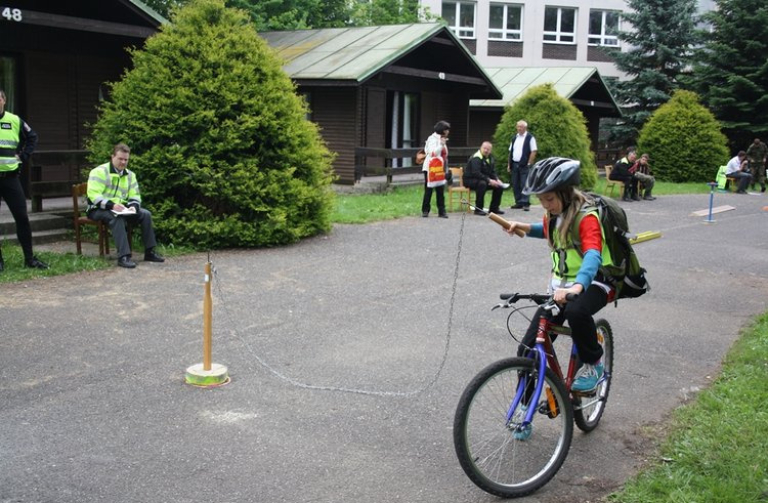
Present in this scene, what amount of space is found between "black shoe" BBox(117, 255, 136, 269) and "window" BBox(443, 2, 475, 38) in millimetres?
42505

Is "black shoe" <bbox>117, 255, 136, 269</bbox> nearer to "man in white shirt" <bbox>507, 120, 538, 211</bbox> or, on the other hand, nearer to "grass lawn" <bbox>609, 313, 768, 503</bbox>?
"grass lawn" <bbox>609, 313, 768, 503</bbox>

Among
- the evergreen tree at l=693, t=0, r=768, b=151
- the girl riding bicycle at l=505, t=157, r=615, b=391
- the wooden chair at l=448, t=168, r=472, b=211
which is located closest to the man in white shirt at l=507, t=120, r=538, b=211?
the wooden chair at l=448, t=168, r=472, b=211

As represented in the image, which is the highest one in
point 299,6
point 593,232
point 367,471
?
point 299,6

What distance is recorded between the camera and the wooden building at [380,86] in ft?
75.6

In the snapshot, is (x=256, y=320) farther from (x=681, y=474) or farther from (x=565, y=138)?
(x=565, y=138)

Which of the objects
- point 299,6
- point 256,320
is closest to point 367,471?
point 256,320

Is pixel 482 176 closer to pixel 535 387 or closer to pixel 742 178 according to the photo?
pixel 535 387

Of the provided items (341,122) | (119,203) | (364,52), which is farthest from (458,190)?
(119,203)

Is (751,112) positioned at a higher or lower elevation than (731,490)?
higher

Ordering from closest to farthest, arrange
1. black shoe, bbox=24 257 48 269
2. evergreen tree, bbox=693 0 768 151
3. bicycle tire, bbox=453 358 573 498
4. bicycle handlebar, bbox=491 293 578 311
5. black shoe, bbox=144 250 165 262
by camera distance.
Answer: bicycle tire, bbox=453 358 573 498 < bicycle handlebar, bbox=491 293 578 311 < black shoe, bbox=24 257 48 269 < black shoe, bbox=144 250 165 262 < evergreen tree, bbox=693 0 768 151

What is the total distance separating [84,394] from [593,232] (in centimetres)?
373

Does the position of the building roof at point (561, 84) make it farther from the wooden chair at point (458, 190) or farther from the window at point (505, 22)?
the window at point (505, 22)

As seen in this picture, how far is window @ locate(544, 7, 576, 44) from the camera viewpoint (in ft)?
169

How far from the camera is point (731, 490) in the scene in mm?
4512
